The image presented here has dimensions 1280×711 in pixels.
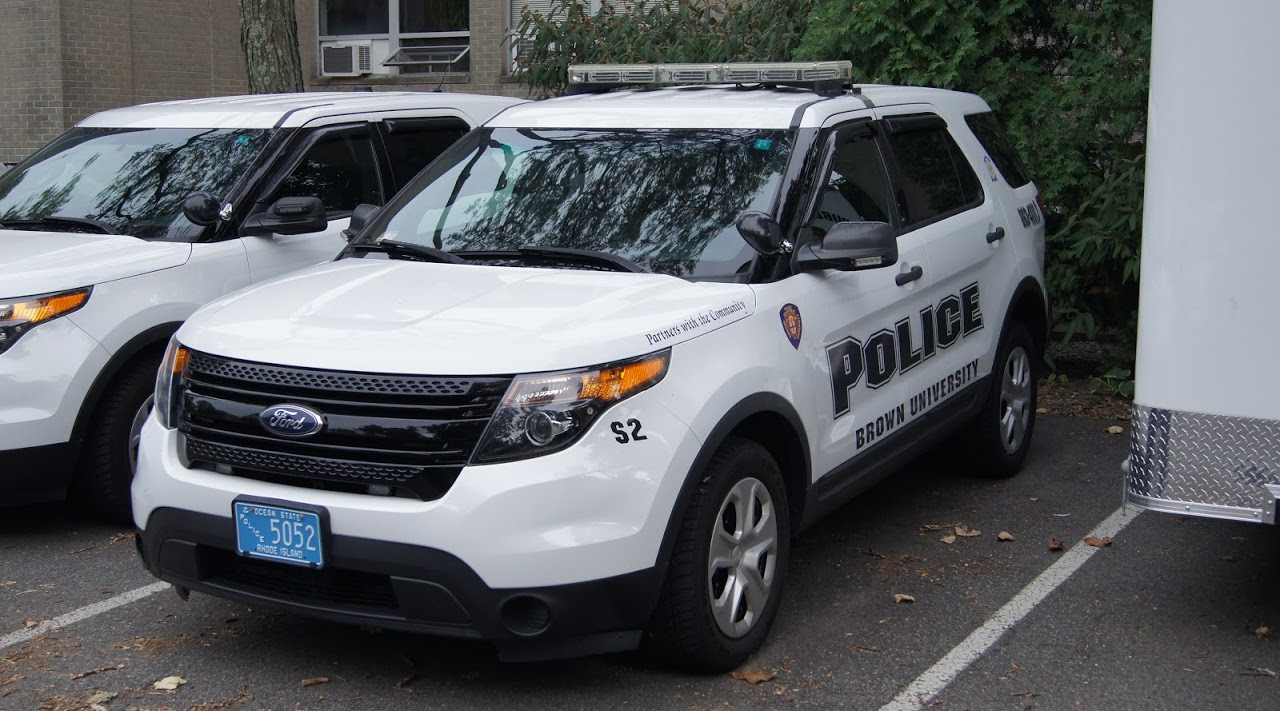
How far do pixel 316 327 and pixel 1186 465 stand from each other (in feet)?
9.14

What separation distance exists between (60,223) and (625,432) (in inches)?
154

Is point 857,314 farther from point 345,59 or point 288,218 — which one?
point 345,59

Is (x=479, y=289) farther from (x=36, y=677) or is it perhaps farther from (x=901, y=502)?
(x=901, y=502)

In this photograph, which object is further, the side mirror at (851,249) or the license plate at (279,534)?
the side mirror at (851,249)

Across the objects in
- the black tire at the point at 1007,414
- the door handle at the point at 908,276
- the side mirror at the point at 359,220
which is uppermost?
the side mirror at the point at 359,220

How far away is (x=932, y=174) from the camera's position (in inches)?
249

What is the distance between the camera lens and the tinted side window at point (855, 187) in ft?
17.5

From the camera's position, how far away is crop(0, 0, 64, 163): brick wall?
16.6 meters

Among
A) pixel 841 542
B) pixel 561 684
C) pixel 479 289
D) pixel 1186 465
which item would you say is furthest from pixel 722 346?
pixel 841 542

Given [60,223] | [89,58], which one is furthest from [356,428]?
[89,58]

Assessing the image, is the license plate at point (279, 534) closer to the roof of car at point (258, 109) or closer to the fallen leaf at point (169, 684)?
the fallen leaf at point (169, 684)

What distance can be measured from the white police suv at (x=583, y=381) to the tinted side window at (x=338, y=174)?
1.20 m

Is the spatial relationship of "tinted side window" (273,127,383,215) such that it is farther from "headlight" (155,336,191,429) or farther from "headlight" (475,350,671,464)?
"headlight" (475,350,671,464)

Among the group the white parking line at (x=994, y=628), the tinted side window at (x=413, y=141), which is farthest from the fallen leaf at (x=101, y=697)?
the tinted side window at (x=413, y=141)
